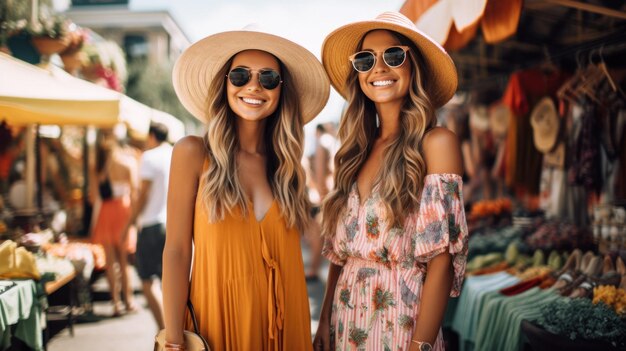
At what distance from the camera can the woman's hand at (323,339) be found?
2.48m

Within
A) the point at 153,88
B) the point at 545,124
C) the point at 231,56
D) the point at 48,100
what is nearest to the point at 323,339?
the point at 231,56

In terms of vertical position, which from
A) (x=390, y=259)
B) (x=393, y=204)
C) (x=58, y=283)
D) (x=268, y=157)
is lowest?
(x=58, y=283)

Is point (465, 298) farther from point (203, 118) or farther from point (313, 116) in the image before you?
point (203, 118)

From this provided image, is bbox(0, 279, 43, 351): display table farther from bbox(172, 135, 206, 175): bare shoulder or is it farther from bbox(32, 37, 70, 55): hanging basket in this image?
bbox(32, 37, 70, 55): hanging basket

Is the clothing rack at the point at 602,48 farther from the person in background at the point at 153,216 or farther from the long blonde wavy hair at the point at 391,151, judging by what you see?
the person in background at the point at 153,216

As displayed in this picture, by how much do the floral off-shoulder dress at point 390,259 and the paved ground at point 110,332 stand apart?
10.8ft

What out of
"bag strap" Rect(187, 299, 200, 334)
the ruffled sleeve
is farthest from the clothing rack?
"bag strap" Rect(187, 299, 200, 334)

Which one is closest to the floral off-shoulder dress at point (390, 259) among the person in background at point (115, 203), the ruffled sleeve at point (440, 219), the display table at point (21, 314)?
the ruffled sleeve at point (440, 219)

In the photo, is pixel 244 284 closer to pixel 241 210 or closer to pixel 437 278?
pixel 241 210

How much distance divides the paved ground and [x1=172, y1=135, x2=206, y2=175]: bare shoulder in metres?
3.63

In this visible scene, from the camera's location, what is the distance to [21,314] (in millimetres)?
3693

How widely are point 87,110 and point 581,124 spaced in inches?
178

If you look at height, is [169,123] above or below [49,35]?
below

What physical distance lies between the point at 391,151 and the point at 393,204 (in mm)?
267
